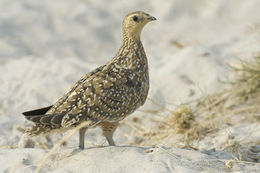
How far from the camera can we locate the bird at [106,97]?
4832 millimetres

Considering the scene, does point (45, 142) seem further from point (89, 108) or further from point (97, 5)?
point (97, 5)

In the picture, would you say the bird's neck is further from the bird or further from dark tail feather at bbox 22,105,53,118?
dark tail feather at bbox 22,105,53,118

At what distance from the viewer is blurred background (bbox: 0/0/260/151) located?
8.23 metres

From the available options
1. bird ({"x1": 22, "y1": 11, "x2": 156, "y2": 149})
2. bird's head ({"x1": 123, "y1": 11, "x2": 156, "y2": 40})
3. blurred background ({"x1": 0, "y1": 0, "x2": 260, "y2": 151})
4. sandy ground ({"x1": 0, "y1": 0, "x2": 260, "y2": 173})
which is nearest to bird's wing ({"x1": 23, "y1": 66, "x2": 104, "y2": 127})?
bird ({"x1": 22, "y1": 11, "x2": 156, "y2": 149})

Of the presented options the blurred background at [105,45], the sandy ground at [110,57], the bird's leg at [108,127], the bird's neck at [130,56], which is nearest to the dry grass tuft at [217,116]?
the sandy ground at [110,57]

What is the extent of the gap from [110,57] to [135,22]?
191 inches

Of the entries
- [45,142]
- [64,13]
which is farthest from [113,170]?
[64,13]

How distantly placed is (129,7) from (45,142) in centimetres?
632

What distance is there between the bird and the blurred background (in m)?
1.70

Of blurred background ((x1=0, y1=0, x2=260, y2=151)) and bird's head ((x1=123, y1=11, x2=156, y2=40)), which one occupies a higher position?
blurred background ((x1=0, y1=0, x2=260, y2=151))

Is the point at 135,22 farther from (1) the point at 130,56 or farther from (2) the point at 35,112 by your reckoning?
(2) the point at 35,112

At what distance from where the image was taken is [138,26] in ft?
18.9

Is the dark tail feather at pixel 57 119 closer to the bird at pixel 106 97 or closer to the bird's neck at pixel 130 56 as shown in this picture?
the bird at pixel 106 97

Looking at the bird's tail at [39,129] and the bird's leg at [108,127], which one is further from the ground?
the bird's leg at [108,127]
